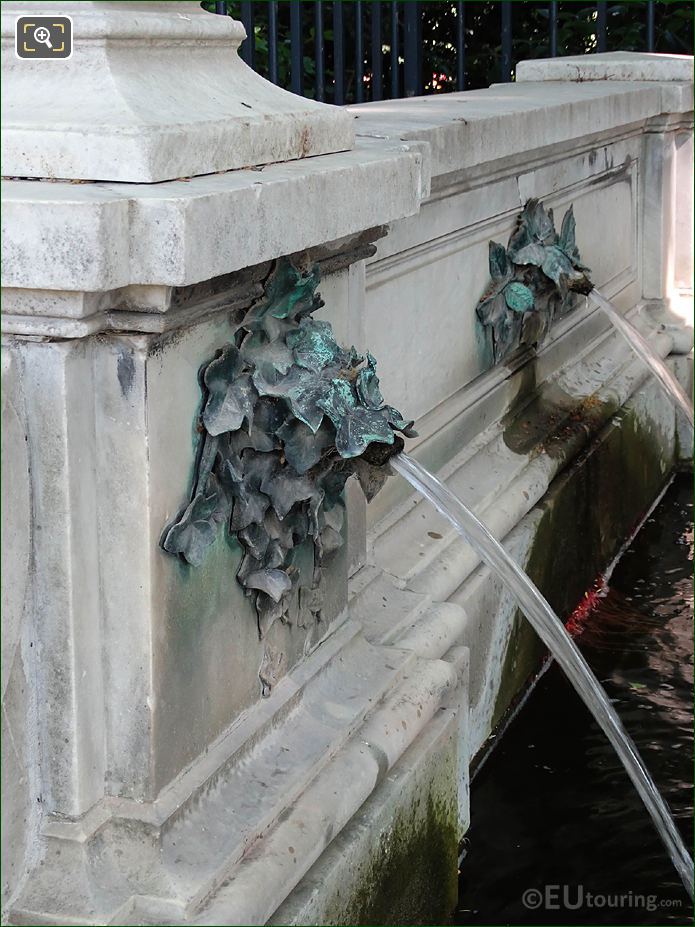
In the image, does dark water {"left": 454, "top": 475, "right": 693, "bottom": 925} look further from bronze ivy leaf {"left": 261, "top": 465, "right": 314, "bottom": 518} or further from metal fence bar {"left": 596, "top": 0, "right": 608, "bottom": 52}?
metal fence bar {"left": 596, "top": 0, "right": 608, "bottom": 52}

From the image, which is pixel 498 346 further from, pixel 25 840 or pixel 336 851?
pixel 25 840

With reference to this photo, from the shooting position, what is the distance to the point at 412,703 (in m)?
2.66

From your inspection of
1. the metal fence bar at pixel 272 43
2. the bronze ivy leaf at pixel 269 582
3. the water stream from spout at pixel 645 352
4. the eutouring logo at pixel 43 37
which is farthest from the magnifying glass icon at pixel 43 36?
the metal fence bar at pixel 272 43

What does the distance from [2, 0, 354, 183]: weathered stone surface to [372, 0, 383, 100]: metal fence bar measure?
11.3 feet

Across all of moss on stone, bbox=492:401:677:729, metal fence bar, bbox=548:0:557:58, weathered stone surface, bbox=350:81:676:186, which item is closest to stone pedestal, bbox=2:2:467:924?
weathered stone surface, bbox=350:81:676:186

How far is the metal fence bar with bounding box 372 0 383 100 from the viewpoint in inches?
219

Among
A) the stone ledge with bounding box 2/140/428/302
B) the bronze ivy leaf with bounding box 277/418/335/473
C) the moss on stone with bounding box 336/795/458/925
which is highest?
the stone ledge with bounding box 2/140/428/302

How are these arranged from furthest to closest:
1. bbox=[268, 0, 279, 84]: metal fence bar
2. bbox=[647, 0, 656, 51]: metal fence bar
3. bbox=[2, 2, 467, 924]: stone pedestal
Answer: bbox=[647, 0, 656, 51]: metal fence bar → bbox=[268, 0, 279, 84]: metal fence bar → bbox=[2, 2, 467, 924]: stone pedestal

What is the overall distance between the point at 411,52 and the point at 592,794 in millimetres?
3432

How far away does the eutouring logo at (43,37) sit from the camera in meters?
2.01

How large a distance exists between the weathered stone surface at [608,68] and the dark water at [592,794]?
2.30 m

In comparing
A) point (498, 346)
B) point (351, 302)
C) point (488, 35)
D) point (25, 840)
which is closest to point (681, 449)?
point (498, 346)

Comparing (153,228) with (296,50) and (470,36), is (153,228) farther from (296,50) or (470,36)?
(470,36)

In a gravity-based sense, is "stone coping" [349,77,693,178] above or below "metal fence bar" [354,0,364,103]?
below
